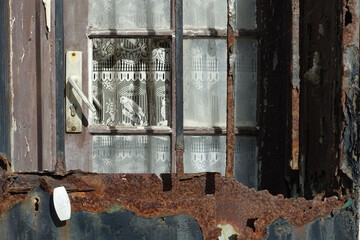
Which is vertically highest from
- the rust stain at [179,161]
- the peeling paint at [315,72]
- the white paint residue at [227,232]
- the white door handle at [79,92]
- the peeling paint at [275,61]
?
the peeling paint at [275,61]

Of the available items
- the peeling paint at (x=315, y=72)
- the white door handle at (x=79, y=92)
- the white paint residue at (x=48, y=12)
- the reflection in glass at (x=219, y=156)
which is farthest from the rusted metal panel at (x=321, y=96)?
the white paint residue at (x=48, y=12)

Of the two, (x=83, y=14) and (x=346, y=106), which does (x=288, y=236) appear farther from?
(x=83, y=14)

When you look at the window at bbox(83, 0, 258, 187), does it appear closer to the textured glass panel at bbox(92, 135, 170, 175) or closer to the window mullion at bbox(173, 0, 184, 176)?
the textured glass panel at bbox(92, 135, 170, 175)

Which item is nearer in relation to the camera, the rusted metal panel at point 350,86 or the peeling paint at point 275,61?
the rusted metal panel at point 350,86

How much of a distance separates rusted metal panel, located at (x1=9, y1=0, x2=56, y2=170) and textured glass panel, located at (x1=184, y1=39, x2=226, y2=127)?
0.43m

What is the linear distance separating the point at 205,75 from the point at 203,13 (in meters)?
0.20

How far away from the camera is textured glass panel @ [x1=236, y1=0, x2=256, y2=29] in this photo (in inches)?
59.4

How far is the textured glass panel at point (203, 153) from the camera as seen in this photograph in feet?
4.98

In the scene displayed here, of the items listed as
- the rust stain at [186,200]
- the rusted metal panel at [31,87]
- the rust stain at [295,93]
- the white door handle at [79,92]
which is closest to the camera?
the rust stain at [186,200]

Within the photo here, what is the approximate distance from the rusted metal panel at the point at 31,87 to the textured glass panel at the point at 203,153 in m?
0.43

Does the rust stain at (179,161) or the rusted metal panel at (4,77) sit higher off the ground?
the rusted metal panel at (4,77)

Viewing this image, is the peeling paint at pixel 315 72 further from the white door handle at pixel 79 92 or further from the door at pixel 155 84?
the white door handle at pixel 79 92

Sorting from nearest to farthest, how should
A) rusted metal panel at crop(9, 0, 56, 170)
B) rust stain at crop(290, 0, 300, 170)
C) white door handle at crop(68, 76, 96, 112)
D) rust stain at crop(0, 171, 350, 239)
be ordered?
rust stain at crop(0, 171, 350, 239) → rust stain at crop(290, 0, 300, 170) → rusted metal panel at crop(9, 0, 56, 170) → white door handle at crop(68, 76, 96, 112)

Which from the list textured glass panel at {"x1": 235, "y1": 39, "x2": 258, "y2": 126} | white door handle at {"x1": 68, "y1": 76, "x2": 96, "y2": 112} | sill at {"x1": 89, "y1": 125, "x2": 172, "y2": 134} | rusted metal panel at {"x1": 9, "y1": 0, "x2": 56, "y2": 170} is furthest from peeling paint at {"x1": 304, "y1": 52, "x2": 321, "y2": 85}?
rusted metal panel at {"x1": 9, "y1": 0, "x2": 56, "y2": 170}
